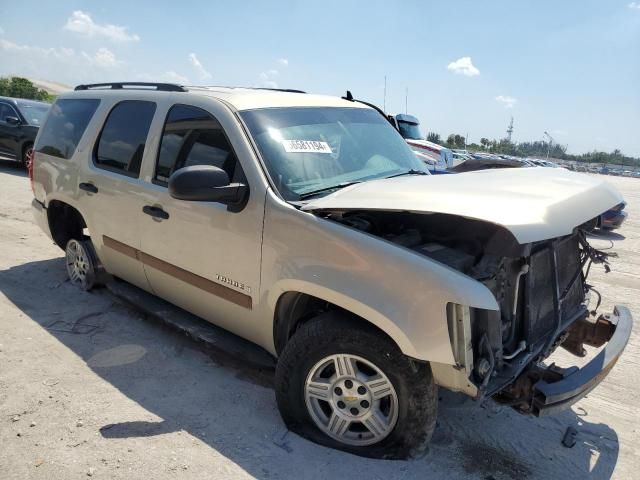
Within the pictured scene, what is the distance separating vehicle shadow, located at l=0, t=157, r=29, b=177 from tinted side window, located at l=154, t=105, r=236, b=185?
1077 cm

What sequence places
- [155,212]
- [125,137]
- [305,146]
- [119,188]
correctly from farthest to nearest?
[125,137] < [119,188] < [155,212] < [305,146]

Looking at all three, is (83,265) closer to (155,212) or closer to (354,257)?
(155,212)

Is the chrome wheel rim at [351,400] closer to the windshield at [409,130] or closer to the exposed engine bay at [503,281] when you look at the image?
the exposed engine bay at [503,281]

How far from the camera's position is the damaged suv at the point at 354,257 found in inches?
94.2

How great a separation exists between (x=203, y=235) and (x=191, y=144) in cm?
68

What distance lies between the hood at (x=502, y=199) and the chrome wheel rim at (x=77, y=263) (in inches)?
115

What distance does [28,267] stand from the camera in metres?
5.52

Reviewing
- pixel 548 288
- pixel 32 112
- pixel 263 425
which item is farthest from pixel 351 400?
pixel 32 112

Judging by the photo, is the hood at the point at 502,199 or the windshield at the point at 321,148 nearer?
the hood at the point at 502,199

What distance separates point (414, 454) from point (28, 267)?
475 centimetres

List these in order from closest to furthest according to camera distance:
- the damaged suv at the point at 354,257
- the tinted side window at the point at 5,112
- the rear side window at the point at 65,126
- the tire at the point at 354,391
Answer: the damaged suv at the point at 354,257 → the tire at the point at 354,391 → the rear side window at the point at 65,126 → the tinted side window at the point at 5,112

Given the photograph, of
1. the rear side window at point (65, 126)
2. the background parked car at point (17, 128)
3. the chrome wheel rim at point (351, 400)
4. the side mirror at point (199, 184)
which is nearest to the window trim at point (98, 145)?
the rear side window at point (65, 126)

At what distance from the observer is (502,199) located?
2514mm

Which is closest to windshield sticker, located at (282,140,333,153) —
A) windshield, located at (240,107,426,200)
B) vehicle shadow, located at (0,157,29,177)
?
windshield, located at (240,107,426,200)
